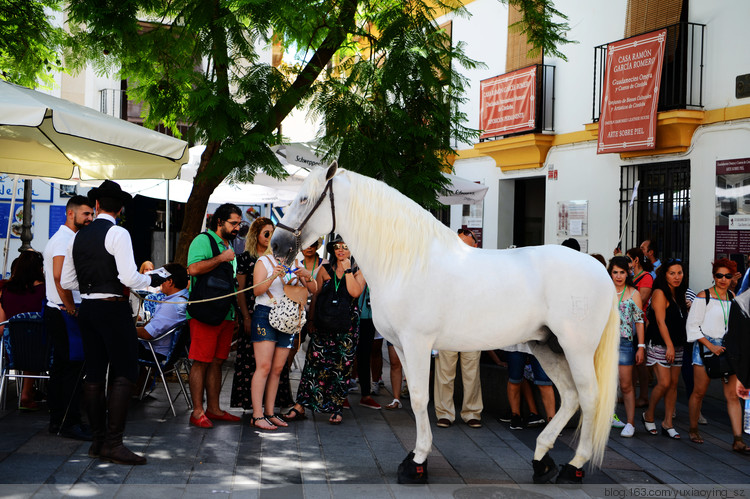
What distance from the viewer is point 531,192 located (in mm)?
15836

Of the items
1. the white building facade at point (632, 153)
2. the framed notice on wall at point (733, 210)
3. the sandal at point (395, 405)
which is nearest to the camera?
the sandal at point (395, 405)

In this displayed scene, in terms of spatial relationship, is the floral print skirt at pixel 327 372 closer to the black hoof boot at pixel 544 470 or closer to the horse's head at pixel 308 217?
the horse's head at pixel 308 217

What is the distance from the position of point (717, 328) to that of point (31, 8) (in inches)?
339

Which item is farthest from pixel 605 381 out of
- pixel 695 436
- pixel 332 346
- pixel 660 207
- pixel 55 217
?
pixel 55 217

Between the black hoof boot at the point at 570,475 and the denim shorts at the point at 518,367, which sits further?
the denim shorts at the point at 518,367

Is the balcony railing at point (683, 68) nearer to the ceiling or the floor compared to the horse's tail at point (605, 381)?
nearer to the ceiling

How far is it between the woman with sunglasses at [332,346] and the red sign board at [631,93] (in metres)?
6.69

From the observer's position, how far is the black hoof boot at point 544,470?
4.95 meters

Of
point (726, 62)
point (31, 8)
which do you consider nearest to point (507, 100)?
point (726, 62)

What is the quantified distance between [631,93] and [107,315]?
30.9 feet

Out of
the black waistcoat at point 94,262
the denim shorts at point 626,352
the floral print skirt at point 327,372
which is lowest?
the floral print skirt at point 327,372

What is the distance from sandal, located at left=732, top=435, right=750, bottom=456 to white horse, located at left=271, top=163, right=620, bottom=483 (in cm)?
180

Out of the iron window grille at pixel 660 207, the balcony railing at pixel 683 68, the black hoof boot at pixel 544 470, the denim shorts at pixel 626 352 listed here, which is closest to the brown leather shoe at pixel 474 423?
the denim shorts at pixel 626 352

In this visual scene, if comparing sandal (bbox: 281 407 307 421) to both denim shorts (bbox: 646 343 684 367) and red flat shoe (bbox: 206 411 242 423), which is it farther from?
denim shorts (bbox: 646 343 684 367)
